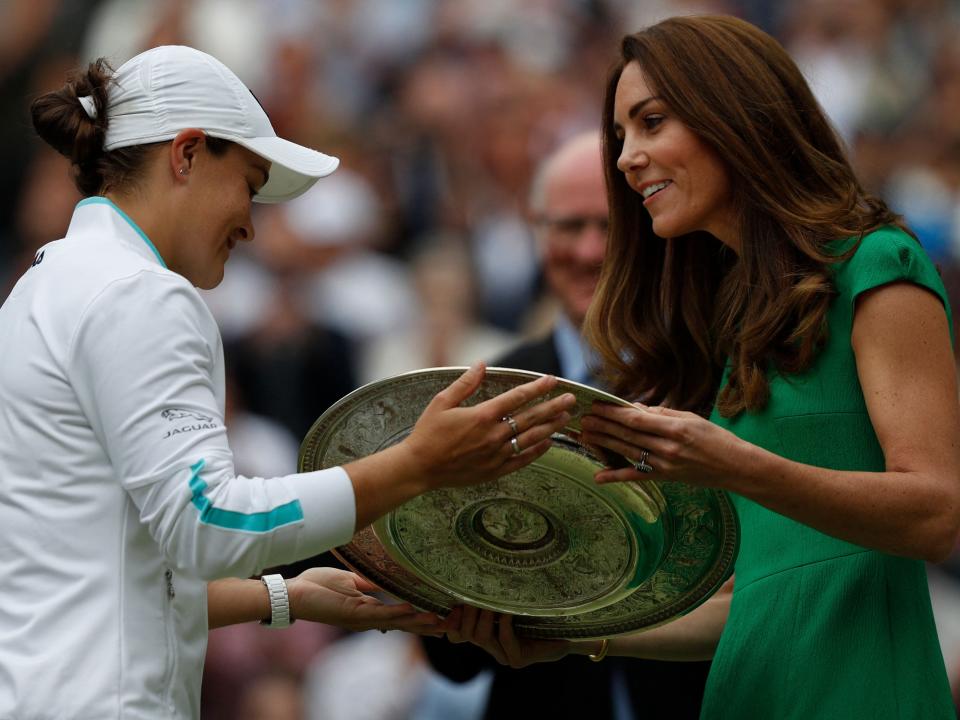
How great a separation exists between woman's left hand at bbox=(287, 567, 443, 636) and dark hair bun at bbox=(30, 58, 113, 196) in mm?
917

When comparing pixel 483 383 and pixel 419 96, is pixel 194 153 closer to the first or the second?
pixel 483 383

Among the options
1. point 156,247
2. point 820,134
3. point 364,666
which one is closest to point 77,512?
point 156,247

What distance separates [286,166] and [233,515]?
71 cm

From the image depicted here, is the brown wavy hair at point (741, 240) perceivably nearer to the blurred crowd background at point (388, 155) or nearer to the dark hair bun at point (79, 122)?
the dark hair bun at point (79, 122)

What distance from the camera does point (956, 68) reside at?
7.71 metres

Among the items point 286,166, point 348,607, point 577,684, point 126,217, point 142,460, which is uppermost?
point 286,166

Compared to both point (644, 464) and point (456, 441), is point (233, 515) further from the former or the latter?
point (644, 464)

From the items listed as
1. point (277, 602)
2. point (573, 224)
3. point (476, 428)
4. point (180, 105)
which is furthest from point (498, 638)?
point (573, 224)

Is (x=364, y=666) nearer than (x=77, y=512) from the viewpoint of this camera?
No

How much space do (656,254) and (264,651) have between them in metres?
4.19

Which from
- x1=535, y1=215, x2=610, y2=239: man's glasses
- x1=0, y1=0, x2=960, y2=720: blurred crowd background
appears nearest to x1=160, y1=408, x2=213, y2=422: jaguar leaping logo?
x1=535, y1=215, x2=610, y2=239: man's glasses

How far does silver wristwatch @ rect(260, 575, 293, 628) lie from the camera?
3000 millimetres

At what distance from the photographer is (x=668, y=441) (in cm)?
239

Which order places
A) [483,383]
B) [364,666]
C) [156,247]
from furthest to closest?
1. [364,666]
2. [156,247]
3. [483,383]
